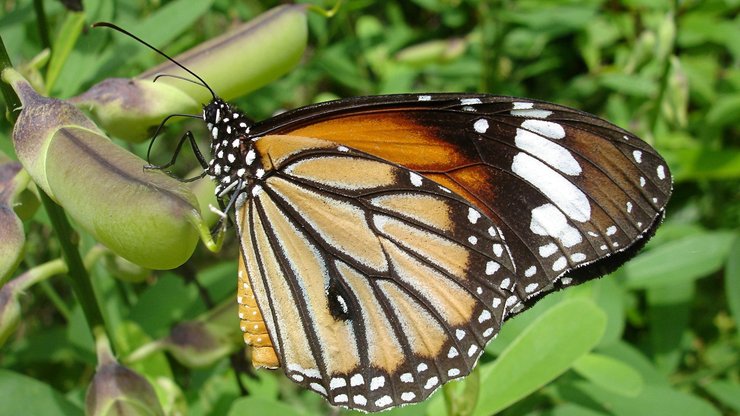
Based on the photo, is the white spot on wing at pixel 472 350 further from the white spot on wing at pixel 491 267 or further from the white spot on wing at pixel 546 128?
the white spot on wing at pixel 546 128

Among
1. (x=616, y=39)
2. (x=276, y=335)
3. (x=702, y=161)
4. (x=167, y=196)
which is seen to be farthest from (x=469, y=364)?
(x=616, y=39)

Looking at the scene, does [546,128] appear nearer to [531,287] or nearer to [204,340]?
[531,287]

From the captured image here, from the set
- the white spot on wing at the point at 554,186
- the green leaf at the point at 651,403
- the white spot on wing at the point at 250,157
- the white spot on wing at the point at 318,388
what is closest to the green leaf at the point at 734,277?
the green leaf at the point at 651,403

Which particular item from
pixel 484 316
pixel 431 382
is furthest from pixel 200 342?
pixel 484 316

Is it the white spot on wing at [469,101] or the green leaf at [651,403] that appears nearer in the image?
the white spot on wing at [469,101]

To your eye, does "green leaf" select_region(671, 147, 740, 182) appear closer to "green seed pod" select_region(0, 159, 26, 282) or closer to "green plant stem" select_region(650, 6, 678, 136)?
"green plant stem" select_region(650, 6, 678, 136)

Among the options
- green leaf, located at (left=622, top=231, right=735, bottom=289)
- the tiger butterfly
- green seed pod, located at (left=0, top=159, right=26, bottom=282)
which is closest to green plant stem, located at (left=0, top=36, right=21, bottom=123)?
green seed pod, located at (left=0, top=159, right=26, bottom=282)

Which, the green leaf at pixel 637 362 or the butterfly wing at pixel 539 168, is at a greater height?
the butterfly wing at pixel 539 168

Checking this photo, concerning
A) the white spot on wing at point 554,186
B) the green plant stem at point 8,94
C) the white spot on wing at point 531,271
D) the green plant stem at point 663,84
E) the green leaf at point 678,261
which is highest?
the green plant stem at point 663,84
